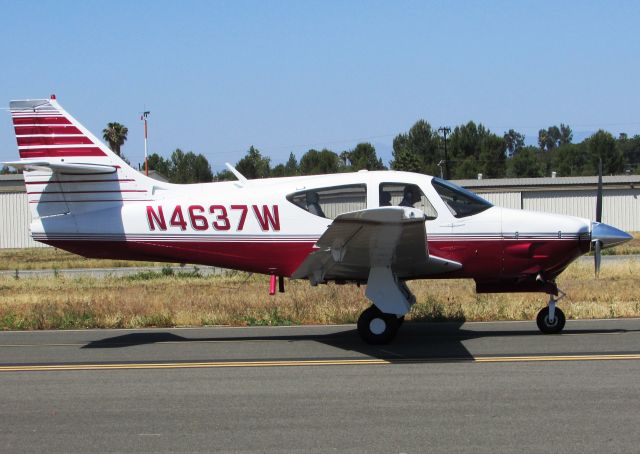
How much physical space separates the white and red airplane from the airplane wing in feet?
0.14

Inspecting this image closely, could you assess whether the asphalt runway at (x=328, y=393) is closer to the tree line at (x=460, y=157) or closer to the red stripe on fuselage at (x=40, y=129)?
the red stripe on fuselage at (x=40, y=129)

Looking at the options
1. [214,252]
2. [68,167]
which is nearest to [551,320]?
[214,252]

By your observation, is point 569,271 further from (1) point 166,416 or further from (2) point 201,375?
(1) point 166,416

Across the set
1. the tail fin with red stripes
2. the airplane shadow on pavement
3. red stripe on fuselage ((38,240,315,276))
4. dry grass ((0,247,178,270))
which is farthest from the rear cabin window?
dry grass ((0,247,178,270))

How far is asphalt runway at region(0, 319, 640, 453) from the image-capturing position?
6121 millimetres

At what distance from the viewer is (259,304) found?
1491 cm

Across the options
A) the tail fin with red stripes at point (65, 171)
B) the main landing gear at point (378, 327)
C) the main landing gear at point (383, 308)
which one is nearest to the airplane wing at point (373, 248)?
the main landing gear at point (383, 308)

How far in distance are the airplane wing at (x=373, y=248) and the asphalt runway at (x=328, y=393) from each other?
0.99 m

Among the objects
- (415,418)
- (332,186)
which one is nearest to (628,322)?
(332,186)

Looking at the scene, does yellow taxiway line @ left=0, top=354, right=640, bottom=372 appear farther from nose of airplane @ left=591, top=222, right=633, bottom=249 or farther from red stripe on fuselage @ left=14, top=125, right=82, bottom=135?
red stripe on fuselage @ left=14, top=125, right=82, bottom=135

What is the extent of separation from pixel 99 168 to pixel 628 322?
27.8 feet

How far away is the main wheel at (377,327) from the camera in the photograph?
10.6m

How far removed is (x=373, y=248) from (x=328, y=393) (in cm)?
276

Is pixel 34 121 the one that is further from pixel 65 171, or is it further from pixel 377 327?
pixel 377 327
